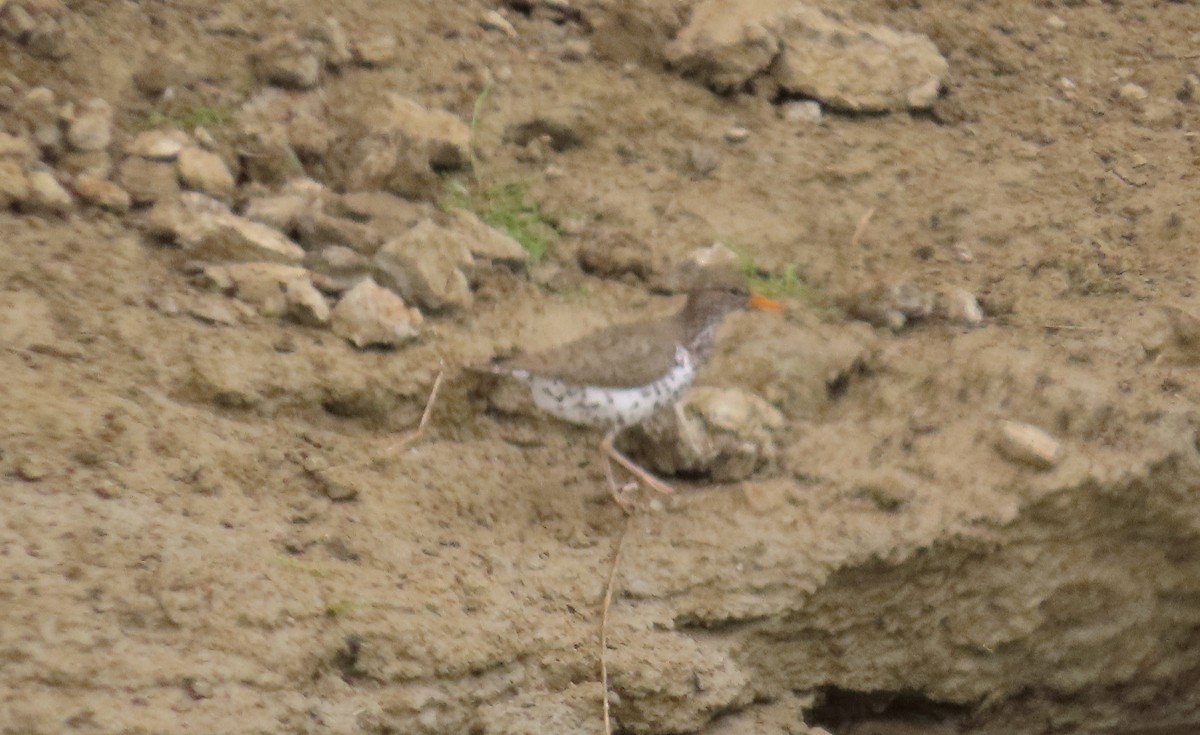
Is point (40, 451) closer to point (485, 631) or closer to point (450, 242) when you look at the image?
point (485, 631)

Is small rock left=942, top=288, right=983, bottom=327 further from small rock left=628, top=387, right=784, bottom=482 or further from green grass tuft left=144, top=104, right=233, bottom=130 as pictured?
green grass tuft left=144, top=104, right=233, bottom=130

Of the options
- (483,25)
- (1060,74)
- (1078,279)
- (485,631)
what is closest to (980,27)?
(1060,74)

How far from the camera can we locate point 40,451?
316 cm

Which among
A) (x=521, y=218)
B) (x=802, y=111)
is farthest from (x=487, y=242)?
(x=802, y=111)

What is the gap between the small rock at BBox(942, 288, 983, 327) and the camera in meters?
4.62

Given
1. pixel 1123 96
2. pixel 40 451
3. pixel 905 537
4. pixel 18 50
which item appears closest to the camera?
pixel 40 451

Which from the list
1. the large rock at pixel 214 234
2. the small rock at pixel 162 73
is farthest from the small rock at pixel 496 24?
the large rock at pixel 214 234

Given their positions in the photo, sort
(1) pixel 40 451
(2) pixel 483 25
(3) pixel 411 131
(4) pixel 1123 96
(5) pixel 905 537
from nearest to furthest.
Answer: (1) pixel 40 451
(5) pixel 905 537
(3) pixel 411 131
(2) pixel 483 25
(4) pixel 1123 96

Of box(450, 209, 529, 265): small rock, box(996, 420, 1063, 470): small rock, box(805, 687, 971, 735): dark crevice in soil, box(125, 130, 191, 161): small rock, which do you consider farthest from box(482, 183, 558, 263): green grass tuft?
box(805, 687, 971, 735): dark crevice in soil

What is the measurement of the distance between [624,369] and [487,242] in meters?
0.71

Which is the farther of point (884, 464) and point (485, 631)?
point (884, 464)

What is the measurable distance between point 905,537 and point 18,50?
343 cm

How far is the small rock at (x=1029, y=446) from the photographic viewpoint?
4027mm

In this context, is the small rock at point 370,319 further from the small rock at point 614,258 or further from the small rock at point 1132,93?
the small rock at point 1132,93
